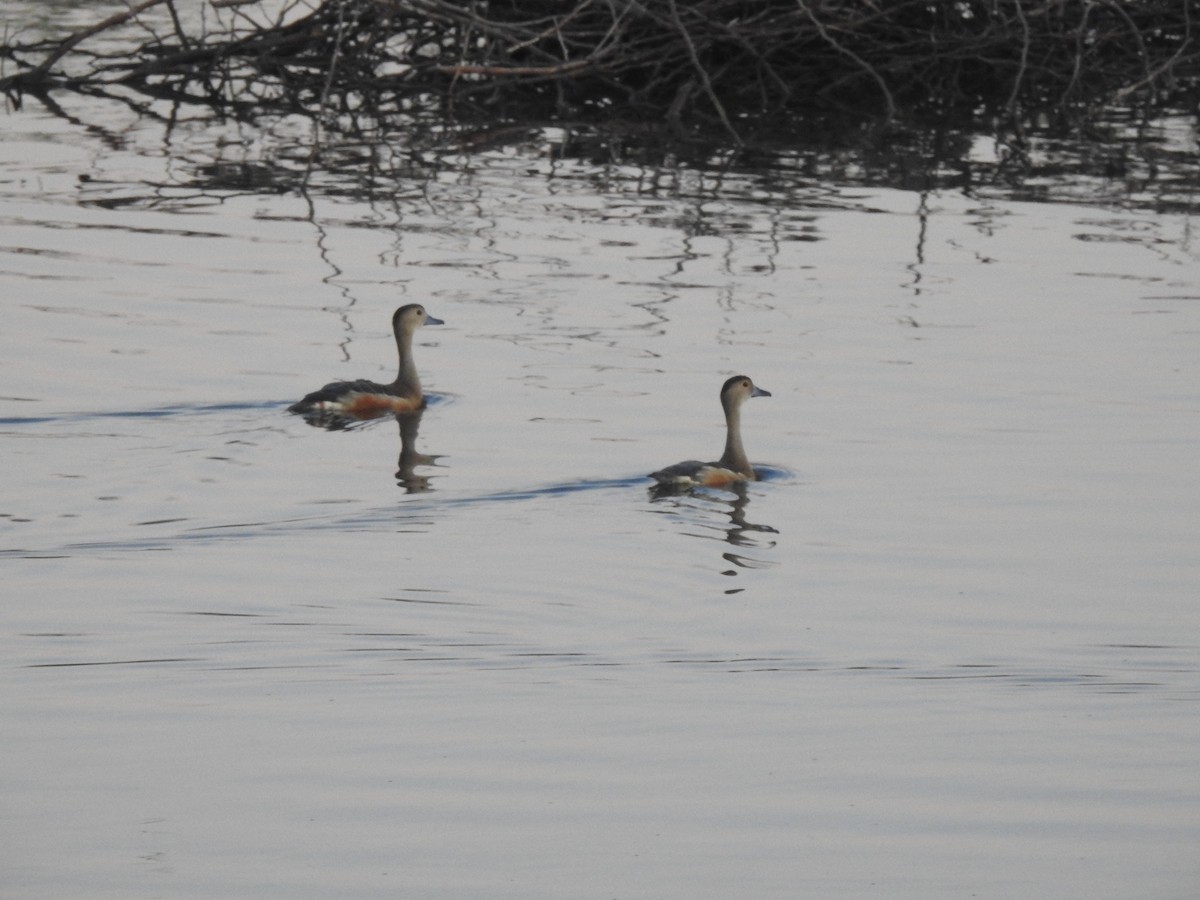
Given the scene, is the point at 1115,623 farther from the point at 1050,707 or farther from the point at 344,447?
the point at 344,447

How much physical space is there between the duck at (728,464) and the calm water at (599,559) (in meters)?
0.19

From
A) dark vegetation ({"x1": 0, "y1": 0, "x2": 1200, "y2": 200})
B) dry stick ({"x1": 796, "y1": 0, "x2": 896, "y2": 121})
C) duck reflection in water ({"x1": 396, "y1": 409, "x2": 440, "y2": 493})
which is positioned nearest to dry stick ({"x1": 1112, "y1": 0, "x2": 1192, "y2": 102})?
dark vegetation ({"x1": 0, "y1": 0, "x2": 1200, "y2": 200})

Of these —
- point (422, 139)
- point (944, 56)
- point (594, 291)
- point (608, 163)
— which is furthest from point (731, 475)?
point (944, 56)

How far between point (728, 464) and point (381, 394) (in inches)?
92.9

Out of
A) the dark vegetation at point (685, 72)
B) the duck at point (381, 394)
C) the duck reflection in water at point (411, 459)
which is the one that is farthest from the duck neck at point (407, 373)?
the dark vegetation at point (685, 72)

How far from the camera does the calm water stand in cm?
651

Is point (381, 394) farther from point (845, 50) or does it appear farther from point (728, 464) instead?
point (845, 50)

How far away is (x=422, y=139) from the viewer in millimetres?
20562

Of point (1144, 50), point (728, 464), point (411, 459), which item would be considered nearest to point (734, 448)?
point (728, 464)

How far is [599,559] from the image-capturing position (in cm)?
934

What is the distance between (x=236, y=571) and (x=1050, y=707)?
11.2ft

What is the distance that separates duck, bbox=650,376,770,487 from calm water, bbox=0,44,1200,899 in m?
0.19

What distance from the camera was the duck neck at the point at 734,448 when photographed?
10766mm

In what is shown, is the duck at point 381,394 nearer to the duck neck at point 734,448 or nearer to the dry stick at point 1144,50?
the duck neck at point 734,448
